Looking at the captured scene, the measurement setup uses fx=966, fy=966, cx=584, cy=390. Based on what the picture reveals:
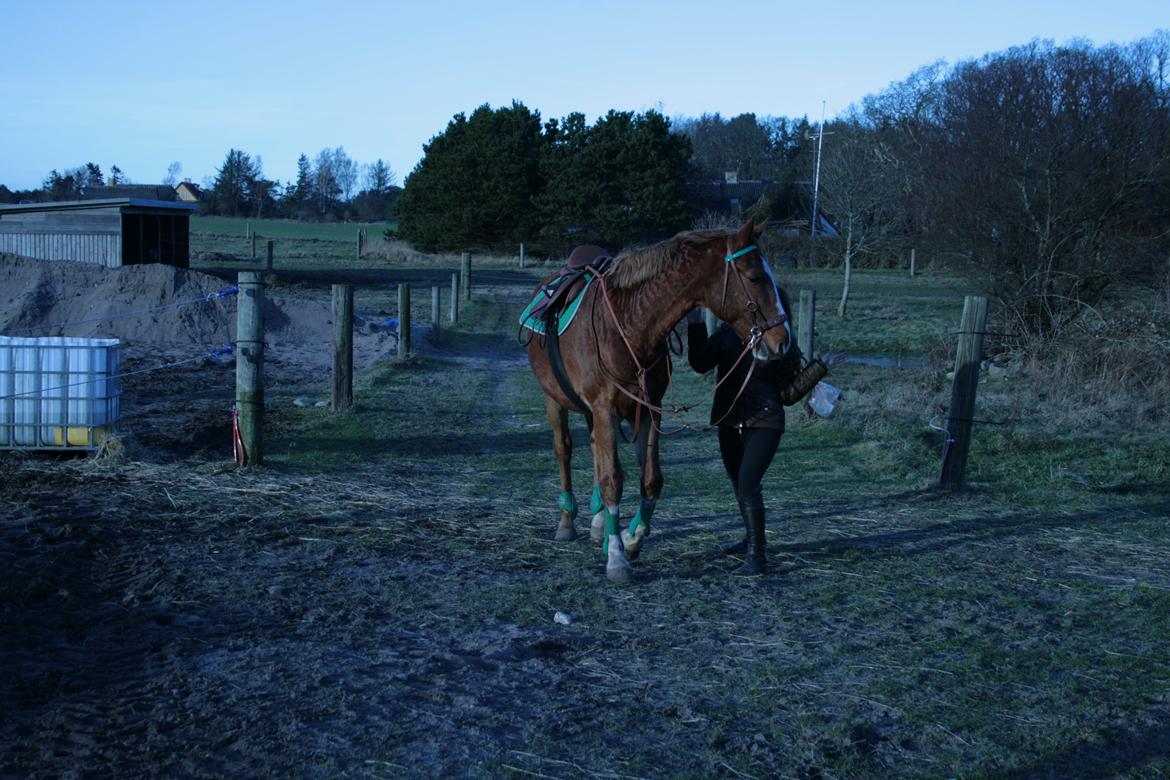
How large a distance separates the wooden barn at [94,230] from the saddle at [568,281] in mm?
21322

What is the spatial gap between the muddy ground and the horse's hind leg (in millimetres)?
233

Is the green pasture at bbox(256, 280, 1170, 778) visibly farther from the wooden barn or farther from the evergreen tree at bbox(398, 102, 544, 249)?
the evergreen tree at bbox(398, 102, 544, 249)

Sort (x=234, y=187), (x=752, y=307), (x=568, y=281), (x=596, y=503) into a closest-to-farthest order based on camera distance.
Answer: (x=752, y=307)
(x=568, y=281)
(x=596, y=503)
(x=234, y=187)

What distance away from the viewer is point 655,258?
18.3ft

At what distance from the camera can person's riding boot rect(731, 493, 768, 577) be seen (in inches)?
231

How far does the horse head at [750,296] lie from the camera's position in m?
5.17

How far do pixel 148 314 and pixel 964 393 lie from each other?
54.0 feet

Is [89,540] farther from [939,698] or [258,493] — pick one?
[939,698]

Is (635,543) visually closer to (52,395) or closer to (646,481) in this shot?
(646,481)

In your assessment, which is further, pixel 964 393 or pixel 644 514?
pixel 964 393

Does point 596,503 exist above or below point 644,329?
below

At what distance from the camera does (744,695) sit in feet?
13.5

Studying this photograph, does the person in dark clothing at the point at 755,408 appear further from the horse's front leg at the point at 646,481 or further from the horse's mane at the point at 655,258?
the horse's mane at the point at 655,258

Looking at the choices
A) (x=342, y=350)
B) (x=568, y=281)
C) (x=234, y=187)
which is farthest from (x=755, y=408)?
(x=234, y=187)
